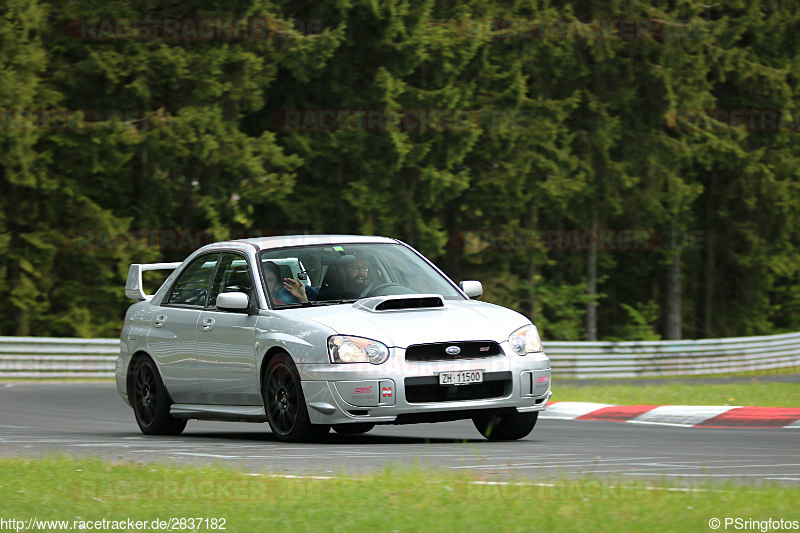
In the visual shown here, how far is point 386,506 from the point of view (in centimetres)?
665

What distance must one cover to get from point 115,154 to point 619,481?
25742mm

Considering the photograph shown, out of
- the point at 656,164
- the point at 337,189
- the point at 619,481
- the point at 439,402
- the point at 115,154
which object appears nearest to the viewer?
the point at 619,481

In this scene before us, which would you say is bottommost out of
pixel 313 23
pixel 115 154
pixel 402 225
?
pixel 402 225

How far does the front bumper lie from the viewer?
32.7 feet

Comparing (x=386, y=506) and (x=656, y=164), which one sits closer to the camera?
(x=386, y=506)

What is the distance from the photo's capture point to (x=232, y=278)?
1166 centimetres

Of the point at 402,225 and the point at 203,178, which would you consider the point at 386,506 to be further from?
the point at 402,225

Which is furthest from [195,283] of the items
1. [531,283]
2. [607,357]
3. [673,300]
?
[673,300]

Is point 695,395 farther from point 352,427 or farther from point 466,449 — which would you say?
point 466,449

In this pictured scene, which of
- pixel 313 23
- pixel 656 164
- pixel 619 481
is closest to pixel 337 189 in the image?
pixel 313 23

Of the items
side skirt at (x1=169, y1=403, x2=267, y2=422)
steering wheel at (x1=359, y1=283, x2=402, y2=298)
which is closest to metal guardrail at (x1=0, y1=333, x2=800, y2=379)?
side skirt at (x1=169, y1=403, x2=267, y2=422)

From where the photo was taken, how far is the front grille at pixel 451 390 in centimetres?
1002

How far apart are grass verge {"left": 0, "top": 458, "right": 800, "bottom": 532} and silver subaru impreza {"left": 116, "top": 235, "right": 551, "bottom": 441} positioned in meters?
2.01

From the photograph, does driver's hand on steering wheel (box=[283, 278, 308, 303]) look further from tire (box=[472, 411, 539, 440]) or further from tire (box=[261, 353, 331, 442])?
tire (box=[472, 411, 539, 440])
